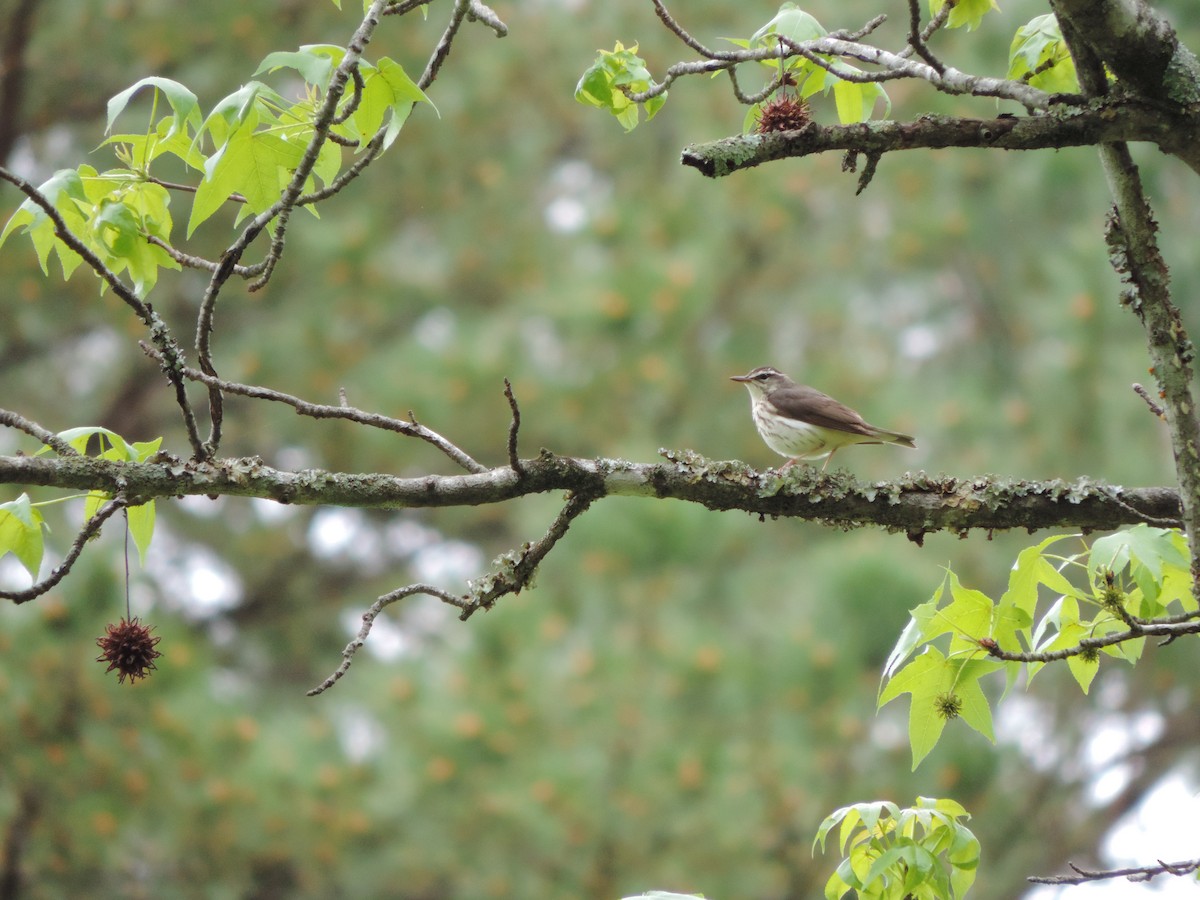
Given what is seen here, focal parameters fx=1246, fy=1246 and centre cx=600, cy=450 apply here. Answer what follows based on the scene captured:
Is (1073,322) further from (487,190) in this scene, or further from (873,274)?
(487,190)

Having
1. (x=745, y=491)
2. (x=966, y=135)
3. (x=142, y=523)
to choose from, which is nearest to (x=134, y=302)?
(x=142, y=523)

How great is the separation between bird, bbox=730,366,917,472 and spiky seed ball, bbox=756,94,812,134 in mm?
2161

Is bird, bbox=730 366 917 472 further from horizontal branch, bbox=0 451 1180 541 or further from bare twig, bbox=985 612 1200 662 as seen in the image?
bare twig, bbox=985 612 1200 662

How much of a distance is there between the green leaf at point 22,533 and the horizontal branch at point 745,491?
281 mm

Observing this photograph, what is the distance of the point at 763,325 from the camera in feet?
28.6

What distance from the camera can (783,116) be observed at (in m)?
2.33

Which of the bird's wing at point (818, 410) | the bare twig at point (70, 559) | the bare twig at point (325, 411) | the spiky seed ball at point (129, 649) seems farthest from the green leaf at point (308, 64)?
the bird's wing at point (818, 410)

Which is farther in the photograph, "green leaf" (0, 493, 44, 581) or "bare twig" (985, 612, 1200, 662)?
"green leaf" (0, 493, 44, 581)

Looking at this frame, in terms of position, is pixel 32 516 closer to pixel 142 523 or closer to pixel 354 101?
pixel 142 523

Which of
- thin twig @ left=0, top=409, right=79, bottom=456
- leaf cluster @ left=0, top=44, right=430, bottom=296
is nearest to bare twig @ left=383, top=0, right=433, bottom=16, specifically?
leaf cluster @ left=0, top=44, right=430, bottom=296

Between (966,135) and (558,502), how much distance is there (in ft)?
18.4

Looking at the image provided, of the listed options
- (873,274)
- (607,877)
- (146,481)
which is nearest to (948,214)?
(873,274)

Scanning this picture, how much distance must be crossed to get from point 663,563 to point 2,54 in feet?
16.2

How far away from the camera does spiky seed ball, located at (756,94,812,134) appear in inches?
90.9
